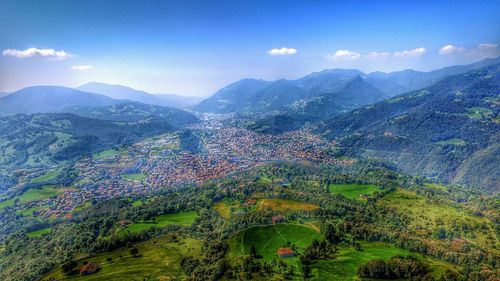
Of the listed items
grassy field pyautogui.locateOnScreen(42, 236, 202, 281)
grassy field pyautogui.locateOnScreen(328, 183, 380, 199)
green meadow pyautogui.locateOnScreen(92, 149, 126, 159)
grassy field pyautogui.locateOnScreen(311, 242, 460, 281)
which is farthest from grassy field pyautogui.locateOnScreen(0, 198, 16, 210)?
grassy field pyautogui.locateOnScreen(328, 183, 380, 199)

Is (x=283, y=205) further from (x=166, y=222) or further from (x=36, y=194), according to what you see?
(x=36, y=194)

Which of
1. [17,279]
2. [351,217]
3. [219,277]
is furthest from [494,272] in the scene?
[17,279]

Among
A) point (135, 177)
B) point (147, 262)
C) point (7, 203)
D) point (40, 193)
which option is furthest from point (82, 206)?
point (147, 262)

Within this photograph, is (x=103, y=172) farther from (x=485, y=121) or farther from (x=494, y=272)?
(x=485, y=121)

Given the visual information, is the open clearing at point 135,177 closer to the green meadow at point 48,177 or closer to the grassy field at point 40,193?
the grassy field at point 40,193

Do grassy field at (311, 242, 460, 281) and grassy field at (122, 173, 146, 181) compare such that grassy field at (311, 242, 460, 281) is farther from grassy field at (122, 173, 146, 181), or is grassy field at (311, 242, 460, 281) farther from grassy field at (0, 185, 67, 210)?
grassy field at (0, 185, 67, 210)

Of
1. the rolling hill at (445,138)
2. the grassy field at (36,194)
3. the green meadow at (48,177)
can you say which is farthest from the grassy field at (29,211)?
the rolling hill at (445,138)

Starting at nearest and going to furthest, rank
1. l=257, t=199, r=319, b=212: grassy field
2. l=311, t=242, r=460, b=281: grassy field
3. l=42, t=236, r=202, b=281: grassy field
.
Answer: l=311, t=242, r=460, b=281: grassy field
l=42, t=236, r=202, b=281: grassy field
l=257, t=199, r=319, b=212: grassy field
